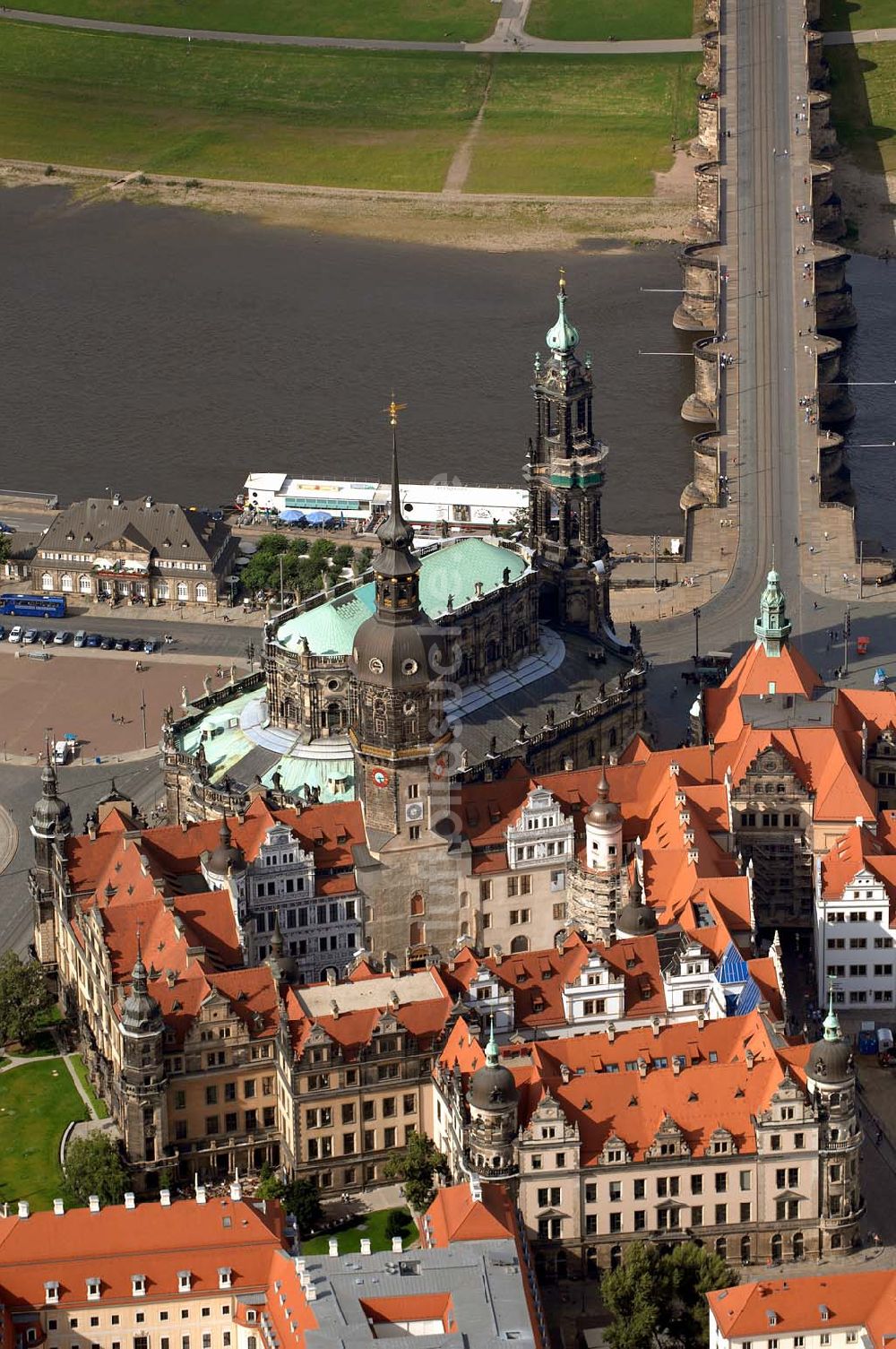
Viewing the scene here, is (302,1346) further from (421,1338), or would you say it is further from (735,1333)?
(735,1333)

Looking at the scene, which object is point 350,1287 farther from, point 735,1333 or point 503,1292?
point 735,1333

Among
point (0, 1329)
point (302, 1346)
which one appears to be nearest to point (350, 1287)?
point (302, 1346)

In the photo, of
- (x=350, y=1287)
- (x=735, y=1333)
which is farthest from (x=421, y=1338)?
(x=735, y=1333)

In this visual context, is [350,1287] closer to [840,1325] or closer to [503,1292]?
[503,1292]

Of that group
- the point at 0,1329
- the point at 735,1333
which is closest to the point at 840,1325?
the point at 735,1333

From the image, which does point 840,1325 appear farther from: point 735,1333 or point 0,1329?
point 0,1329
